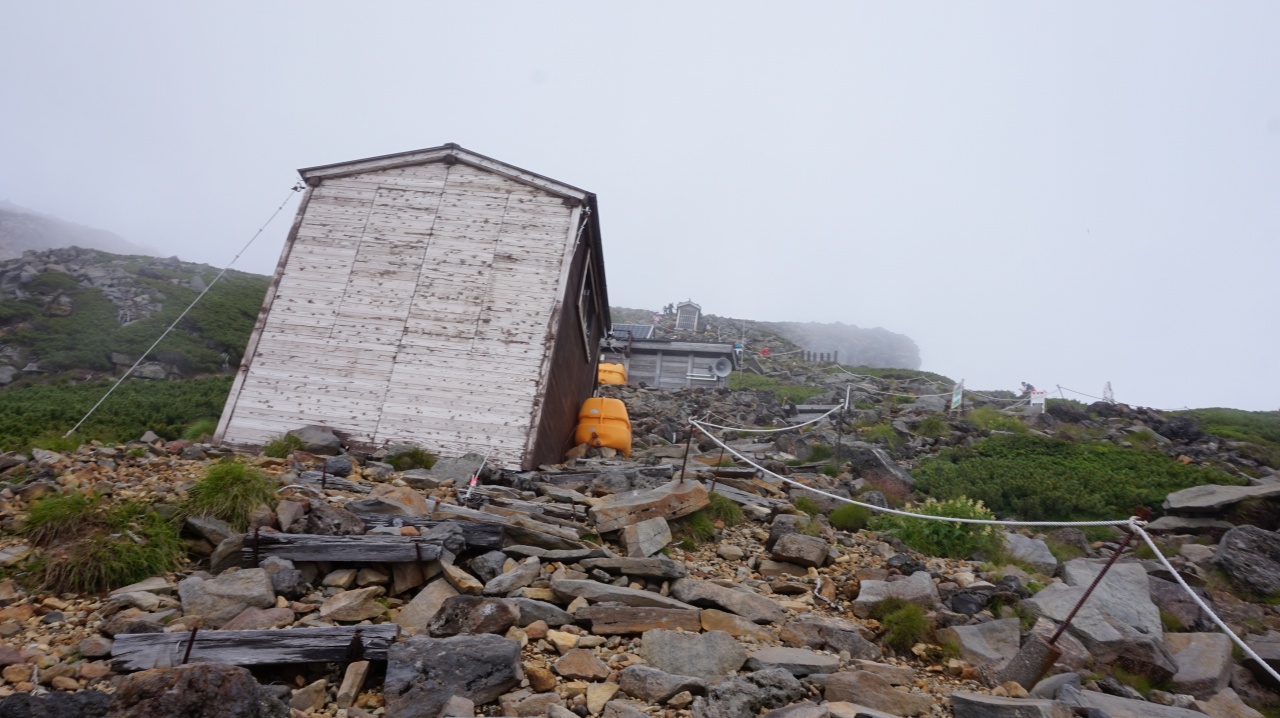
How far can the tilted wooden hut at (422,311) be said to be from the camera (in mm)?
11359

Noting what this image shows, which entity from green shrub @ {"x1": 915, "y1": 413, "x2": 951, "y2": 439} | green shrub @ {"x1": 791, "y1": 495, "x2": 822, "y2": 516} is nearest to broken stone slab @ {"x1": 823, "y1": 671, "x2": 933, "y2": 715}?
green shrub @ {"x1": 791, "y1": 495, "x2": 822, "y2": 516}

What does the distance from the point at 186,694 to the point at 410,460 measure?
725 centimetres

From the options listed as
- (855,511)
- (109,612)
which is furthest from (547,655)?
(855,511)

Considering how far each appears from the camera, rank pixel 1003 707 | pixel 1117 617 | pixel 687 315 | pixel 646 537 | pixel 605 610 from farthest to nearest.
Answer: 1. pixel 687 315
2. pixel 646 537
3. pixel 1117 617
4. pixel 605 610
5. pixel 1003 707

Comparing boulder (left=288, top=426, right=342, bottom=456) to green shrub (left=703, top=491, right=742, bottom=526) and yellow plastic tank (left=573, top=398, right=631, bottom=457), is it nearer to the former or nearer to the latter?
yellow plastic tank (left=573, top=398, right=631, bottom=457)

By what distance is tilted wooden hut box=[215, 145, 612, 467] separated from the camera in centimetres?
1136

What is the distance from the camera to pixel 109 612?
202 inches

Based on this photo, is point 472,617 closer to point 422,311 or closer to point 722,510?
point 722,510

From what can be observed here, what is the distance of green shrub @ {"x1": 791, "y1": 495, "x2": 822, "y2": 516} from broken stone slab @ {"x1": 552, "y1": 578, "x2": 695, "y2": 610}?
4828 millimetres

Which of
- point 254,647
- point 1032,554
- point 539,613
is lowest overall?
point 254,647

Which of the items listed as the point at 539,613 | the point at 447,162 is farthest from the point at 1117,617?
the point at 447,162

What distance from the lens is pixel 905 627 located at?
234 inches

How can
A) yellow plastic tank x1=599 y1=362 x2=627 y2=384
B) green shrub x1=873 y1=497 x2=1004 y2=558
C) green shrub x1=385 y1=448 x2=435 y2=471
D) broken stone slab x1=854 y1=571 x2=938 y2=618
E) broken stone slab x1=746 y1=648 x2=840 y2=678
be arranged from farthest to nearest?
yellow plastic tank x1=599 y1=362 x2=627 y2=384 < green shrub x1=385 y1=448 x2=435 y2=471 < green shrub x1=873 y1=497 x2=1004 y2=558 < broken stone slab x1=854 y1=571 x2=938 y2=618 < broken stone slab x1=746 y1=648 x2=840 y2=678

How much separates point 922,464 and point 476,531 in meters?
13.7
